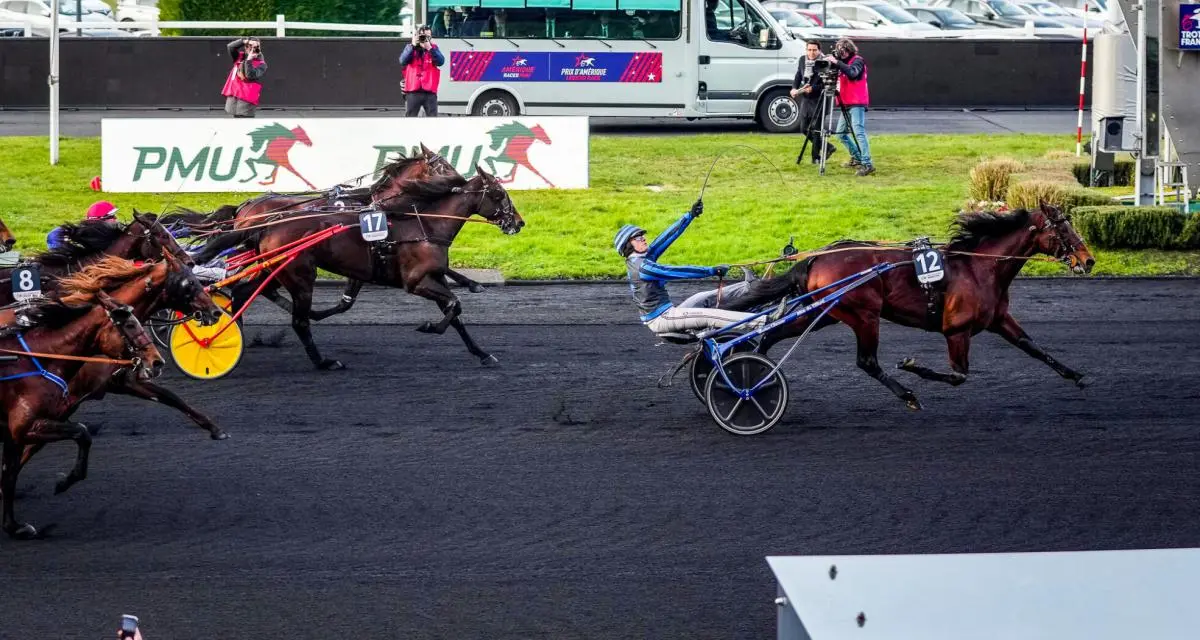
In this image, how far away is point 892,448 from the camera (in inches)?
353

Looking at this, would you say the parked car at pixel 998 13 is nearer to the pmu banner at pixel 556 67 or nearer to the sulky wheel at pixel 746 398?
the pmu banner at pixel 556 67

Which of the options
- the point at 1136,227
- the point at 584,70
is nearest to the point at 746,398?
the point at 1136,227

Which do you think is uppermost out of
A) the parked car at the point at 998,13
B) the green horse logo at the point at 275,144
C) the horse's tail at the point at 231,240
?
the parked car at the point at 998,13

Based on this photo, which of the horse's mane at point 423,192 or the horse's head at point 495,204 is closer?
the horse's mane at point 423,192

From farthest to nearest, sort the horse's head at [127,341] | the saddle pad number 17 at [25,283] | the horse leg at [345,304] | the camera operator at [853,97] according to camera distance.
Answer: the camera operator at [853,97]
the horse leg at [345,304]
the saddle pad number 17 at [25,283]
the horse's head at [127,341]

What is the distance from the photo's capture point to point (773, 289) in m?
9.42

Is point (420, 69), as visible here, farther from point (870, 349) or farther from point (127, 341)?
point (127, 341)

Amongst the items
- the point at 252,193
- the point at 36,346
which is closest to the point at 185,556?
the point at 36,346

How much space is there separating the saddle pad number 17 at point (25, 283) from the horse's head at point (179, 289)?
40.7 inches

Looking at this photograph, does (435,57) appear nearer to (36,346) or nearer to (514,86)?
(514,86)

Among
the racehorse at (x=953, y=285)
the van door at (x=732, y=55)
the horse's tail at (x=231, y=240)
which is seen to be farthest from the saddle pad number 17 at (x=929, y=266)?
the van door at (x=732, y=55)

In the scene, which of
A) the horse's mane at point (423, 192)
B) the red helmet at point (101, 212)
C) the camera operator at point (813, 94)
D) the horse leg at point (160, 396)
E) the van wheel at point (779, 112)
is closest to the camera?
the horse leg at point (160, 396)

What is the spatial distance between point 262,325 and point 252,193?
535 cm

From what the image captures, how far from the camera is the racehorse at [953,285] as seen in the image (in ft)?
30.4
